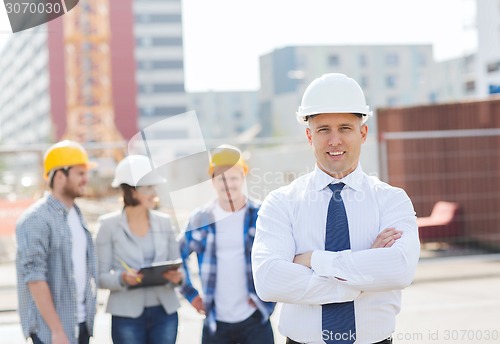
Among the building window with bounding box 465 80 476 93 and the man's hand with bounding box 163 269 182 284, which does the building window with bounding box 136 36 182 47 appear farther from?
the man's hand with bounding box 163 269 182 284

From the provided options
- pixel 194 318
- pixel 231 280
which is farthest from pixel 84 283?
pixel 194 318

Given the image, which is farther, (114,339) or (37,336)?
(114,339)

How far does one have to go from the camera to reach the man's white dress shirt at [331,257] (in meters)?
2.81

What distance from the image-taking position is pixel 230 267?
14.4 feet

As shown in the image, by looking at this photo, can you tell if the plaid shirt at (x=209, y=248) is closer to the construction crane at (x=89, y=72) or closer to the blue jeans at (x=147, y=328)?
the blue jeans at (x=147, y=328)

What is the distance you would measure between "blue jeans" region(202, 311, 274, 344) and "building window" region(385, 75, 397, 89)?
89.5 meters

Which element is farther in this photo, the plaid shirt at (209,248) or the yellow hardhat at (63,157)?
the plaid shirt at (209,248)

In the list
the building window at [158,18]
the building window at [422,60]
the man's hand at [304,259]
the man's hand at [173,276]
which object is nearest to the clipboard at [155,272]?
the man's hand at [173,276]

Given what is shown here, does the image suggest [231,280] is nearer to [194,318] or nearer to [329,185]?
[329,185]

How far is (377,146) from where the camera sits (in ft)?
37.3

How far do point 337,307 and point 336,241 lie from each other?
0.25m

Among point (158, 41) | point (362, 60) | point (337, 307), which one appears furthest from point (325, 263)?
point (158, 41)

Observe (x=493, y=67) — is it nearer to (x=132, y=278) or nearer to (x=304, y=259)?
(x=132, y=278)

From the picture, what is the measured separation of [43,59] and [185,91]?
19215 millimetres
